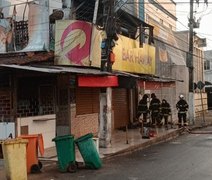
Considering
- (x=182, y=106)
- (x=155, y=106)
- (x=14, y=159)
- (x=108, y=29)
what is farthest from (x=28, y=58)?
(x=182, y=106)

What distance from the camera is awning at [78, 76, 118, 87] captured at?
14.3 m

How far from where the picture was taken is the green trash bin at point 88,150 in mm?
11508

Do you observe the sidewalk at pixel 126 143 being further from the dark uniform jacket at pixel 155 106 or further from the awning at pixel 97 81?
the awning at pixel 97 81

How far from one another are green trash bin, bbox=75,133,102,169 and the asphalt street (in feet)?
0.70

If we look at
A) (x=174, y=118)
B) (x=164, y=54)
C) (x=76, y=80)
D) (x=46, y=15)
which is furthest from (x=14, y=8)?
(x=174, y=118)

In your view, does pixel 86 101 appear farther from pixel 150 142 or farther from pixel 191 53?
pixel 191 53

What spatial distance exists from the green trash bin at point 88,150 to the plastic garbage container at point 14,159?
5.90 ft

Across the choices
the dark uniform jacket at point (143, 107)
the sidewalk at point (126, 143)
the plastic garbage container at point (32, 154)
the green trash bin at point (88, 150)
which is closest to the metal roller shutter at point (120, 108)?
the sidewalk at point (126, 143)

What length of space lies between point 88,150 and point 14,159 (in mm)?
2272

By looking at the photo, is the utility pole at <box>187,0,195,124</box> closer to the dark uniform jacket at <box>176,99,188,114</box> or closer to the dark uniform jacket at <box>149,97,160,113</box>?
the dark uniform jacket at <box>176,99,188,114</box>

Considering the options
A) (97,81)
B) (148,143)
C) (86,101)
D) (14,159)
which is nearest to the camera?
(14,159)

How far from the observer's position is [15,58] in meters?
16.6

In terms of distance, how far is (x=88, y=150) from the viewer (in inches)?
457

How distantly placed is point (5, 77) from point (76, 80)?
2233 millimetres
